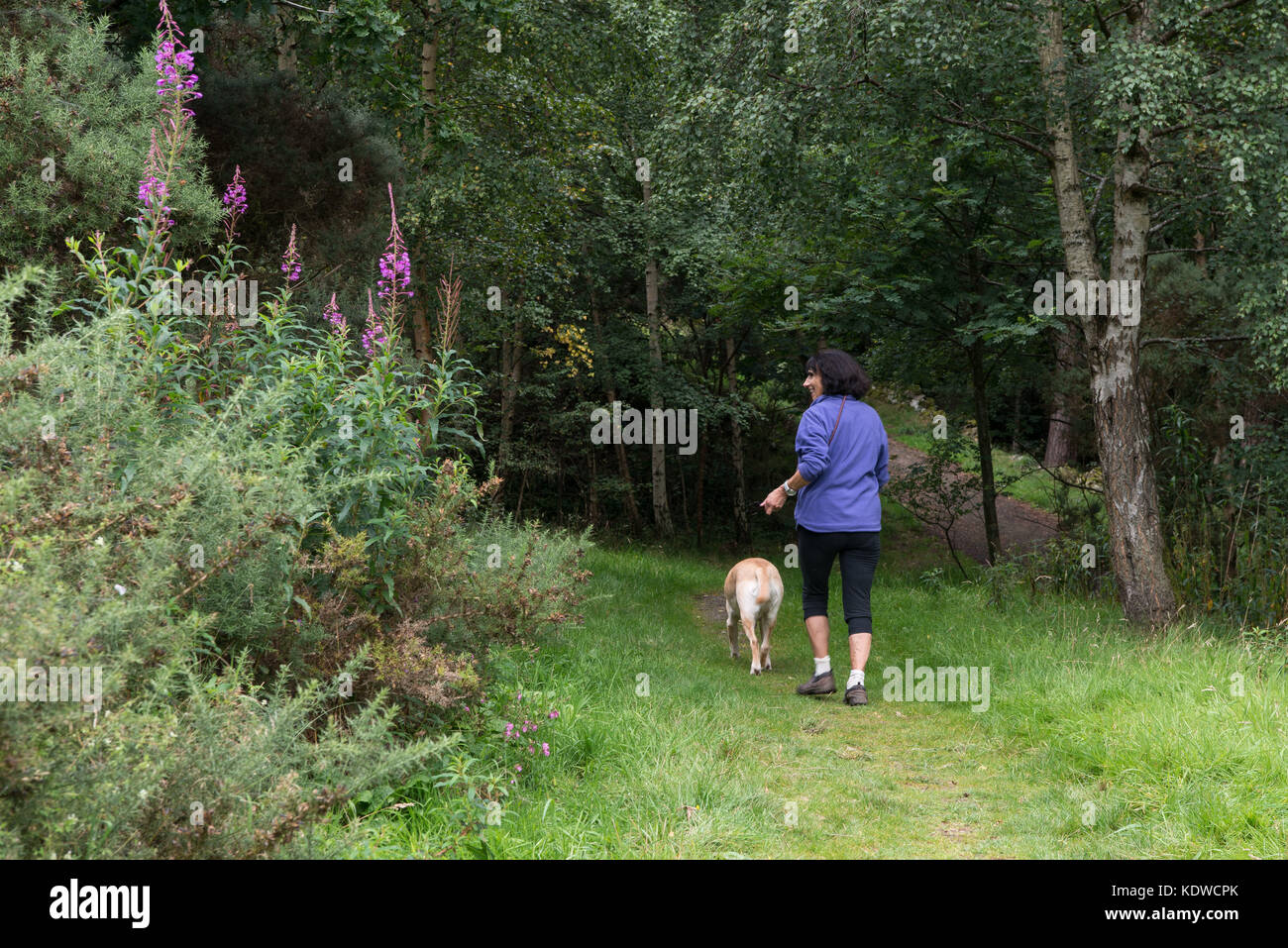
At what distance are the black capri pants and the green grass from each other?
2.06 ft

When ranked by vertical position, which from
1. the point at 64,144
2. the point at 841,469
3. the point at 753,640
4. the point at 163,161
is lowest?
the point at 753,640

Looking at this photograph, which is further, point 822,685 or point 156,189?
point 822,685

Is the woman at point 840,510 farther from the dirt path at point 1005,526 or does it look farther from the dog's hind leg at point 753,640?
the dirt path at point 1005,526

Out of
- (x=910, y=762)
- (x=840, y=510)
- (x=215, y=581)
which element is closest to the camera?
(x=215, y=581)

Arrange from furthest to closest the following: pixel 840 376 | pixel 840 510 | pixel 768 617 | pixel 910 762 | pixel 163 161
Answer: pixel 768 617 → pixel 840 376 → pixel 840 510 → pixel 910 762 → pixel 163 161

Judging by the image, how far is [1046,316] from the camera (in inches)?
416

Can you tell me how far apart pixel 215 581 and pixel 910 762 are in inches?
145

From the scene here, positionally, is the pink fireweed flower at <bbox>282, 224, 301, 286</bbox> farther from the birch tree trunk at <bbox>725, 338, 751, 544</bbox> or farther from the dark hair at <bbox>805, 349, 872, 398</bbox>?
the birch tree trunk at <bbox>725, 338, 751, 544</bbox>

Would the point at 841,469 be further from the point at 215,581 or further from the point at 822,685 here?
the point at 215,581

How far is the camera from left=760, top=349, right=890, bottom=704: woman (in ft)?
22.2

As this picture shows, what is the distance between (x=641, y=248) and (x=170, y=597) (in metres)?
15.9

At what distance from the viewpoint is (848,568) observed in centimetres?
681

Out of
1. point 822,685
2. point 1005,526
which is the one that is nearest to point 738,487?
point 1005,526

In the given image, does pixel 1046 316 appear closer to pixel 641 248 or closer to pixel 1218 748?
pixel 1218 748
